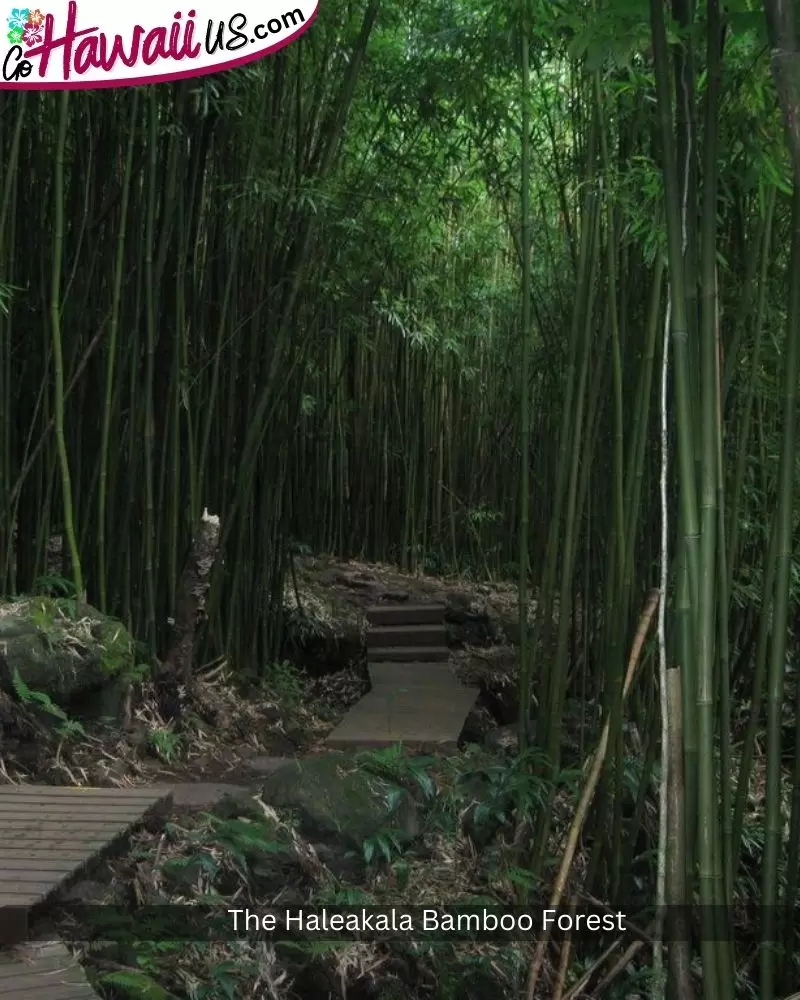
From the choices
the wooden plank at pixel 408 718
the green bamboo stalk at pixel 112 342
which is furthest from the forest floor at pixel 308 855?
the green bamboo stalk at pixel 112 342

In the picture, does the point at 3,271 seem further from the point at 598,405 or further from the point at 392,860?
the point at 392,860

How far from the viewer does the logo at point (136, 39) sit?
282 cm

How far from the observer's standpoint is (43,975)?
172 centimetres

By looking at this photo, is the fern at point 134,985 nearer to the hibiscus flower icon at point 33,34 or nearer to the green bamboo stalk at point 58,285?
the green bamboo stalk at point 58,285

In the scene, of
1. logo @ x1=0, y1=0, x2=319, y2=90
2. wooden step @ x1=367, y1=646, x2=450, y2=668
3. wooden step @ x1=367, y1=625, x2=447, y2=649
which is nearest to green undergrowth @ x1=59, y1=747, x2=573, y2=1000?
logo @ x1=0, y1=0, x2=319, y2=90

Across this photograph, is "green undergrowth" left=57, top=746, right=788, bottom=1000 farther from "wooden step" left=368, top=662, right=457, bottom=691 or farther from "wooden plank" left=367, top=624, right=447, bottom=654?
"wooden plank" left=367, top=624, right=447, bottom=654

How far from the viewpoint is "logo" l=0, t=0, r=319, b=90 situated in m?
2.82

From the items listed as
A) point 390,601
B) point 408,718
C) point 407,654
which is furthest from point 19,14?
point 390,601

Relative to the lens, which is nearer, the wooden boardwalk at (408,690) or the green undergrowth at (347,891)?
the green undergrowth at (347,891)

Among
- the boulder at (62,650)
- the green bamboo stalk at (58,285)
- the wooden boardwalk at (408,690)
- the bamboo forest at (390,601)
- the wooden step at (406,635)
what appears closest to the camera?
the bamboo forest at (390,601)

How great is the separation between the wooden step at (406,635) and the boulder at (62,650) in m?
2.20

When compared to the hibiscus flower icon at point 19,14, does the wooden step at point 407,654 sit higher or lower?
lower

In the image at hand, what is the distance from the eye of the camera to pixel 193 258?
3852 mm

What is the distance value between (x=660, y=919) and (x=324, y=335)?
3381mm
